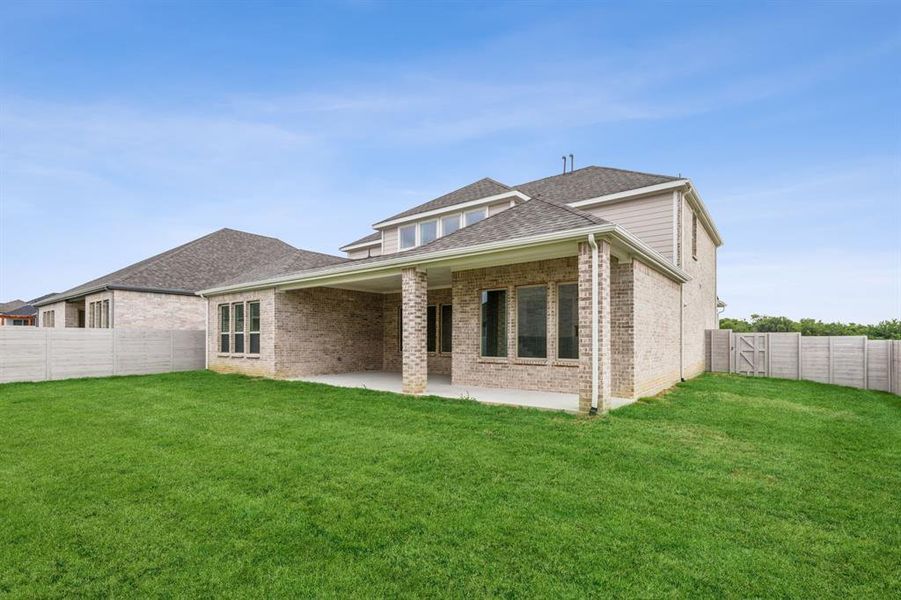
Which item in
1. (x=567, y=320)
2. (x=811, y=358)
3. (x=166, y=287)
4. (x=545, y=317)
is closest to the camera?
(x=567, y=320)

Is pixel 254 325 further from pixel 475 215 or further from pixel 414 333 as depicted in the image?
pixel 475 215

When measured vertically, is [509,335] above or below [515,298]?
below

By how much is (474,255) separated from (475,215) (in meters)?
5.91

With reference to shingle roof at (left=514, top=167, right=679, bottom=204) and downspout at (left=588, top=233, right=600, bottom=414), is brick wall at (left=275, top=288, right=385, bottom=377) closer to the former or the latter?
shingle roof at (left=514, top=167, right=679, bottom=204)

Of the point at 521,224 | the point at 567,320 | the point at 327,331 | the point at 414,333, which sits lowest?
the point at 327,331

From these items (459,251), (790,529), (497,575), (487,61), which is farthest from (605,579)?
(487,61)

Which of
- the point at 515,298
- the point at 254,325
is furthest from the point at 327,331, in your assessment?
the point at 515,298

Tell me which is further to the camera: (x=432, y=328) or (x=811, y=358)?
(x=432, y=328)

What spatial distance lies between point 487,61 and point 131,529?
14.0 m

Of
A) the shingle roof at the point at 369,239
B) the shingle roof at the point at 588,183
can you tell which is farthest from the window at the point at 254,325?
the shingle roof at the point at 588,183

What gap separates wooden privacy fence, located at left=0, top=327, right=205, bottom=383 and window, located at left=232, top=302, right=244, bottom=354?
9.70ft

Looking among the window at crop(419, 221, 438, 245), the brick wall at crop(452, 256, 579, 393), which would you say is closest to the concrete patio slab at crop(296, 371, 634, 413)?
the brick wall at crop(452, 256, 579, 393)

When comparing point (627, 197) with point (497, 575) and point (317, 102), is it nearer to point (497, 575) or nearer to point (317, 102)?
point (317, 102)

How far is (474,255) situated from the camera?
880 cm
